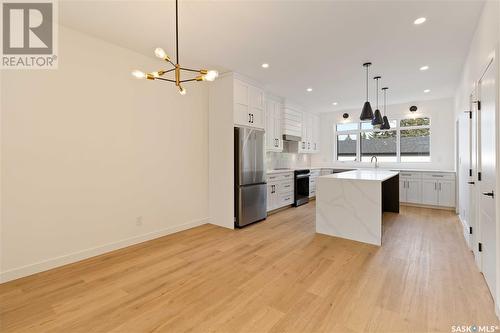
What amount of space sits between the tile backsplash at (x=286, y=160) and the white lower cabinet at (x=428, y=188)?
2.91 meters

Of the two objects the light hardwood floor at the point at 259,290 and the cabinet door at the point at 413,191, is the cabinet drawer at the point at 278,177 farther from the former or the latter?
the cabinet door at the point at 413,191

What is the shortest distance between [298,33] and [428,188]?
5.34 meters

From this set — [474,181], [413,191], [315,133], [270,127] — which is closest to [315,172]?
[315,133]

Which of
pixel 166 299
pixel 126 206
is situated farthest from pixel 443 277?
pixel 126 206

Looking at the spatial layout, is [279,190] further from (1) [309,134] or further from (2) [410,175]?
(2) [410,175]

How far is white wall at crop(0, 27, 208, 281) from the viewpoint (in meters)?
2.53

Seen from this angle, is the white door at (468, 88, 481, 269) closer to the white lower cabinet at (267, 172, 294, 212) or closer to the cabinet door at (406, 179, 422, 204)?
the cabinet door at (406, 179, 422, 204)

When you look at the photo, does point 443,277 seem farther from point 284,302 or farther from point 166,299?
point 166,299

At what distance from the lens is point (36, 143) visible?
8.67 feet

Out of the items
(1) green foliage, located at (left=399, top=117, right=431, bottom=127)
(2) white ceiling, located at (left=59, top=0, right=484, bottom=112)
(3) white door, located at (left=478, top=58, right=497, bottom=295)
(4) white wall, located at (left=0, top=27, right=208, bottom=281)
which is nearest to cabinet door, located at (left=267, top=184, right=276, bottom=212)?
(4) white wall, located at (left=0, top=27, right=208, bottom=281)

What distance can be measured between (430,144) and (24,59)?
8.47 meters

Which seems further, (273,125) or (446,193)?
(273,125)

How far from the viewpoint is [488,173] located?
2.25 metres

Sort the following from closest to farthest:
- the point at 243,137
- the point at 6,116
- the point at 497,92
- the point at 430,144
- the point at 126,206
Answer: the point at 497,92, the point at 6,116, the point at 126,206, the point at 243,137, the point at 430,144
